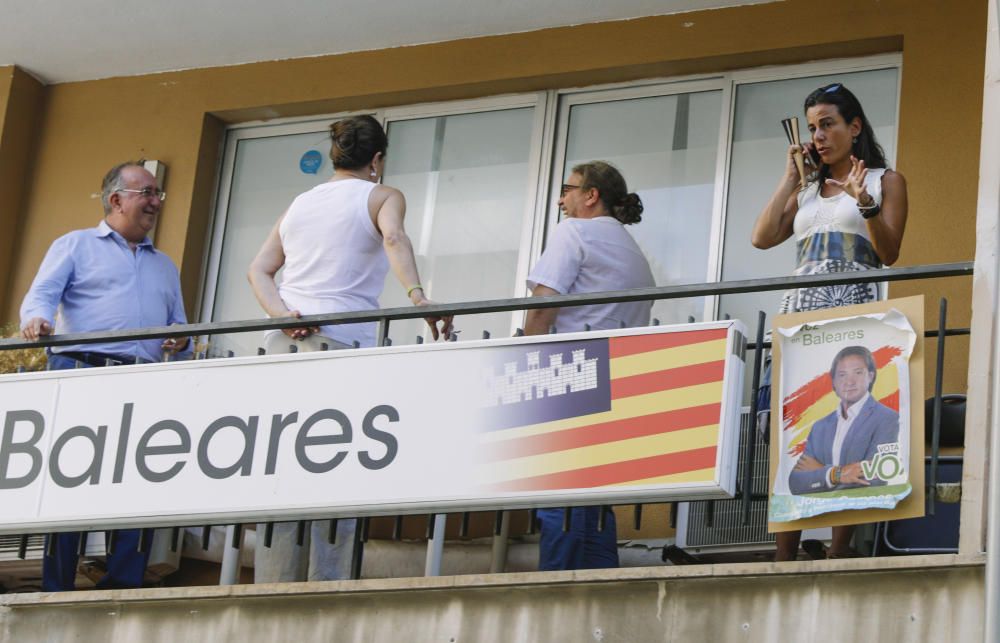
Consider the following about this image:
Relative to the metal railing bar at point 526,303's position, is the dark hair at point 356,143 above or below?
above

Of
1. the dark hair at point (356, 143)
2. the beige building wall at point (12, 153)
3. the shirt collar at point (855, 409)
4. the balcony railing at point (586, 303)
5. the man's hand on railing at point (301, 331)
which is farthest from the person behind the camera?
the beige building wall at point (12, 153)

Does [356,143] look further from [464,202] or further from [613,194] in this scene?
[464,202]

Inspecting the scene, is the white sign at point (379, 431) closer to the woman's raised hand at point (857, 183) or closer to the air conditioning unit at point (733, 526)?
the woman's raised hand at point (857, 183)

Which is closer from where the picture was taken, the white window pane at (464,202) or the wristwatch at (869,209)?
the wristwatch at (869,209)

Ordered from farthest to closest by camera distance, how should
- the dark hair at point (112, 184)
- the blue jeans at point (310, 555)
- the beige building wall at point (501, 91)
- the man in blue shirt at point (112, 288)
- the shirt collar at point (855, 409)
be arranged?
the beige building wall at point (501, 91) → the dark hair at point (112, 184) → the man in blue shirt at point (112, 288) → the blue jeans at point (310, 555) → the shirt collar at point (855, 409)

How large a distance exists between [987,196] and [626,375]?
139 cm

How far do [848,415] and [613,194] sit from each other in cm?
182

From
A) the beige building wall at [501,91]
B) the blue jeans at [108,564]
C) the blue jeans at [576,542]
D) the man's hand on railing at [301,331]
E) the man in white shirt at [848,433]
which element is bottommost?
the blue jeans at [108,564]

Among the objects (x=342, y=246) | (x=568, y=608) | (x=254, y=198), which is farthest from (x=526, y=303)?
(x=254, y=198)

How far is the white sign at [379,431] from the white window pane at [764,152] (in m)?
2.58

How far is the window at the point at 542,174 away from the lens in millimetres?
9328

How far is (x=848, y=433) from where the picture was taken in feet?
20.8

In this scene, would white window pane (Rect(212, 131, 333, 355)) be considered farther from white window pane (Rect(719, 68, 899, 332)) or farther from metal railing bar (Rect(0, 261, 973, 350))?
metal railing bar (Rect(0, 261, 973, 350))

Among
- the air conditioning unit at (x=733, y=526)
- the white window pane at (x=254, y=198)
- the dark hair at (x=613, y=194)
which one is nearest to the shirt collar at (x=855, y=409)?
the air conditioning unit at (x=733, y=526)
